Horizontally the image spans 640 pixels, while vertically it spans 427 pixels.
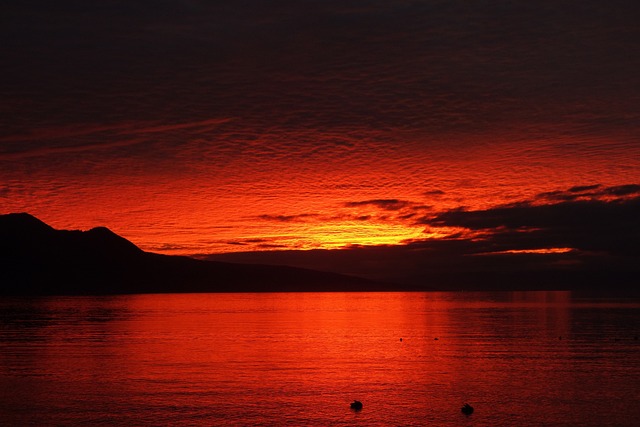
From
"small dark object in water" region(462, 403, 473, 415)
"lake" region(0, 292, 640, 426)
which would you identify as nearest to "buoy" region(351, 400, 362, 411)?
"lake" region(0, 292, 640, 426)

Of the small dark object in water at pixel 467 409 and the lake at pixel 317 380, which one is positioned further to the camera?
the small dark object in water at pixel 467 409

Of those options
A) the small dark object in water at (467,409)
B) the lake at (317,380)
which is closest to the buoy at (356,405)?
the lake at (317,380)

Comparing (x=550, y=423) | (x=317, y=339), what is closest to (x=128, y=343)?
(x=317, y=339)

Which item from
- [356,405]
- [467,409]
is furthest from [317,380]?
[467,409]

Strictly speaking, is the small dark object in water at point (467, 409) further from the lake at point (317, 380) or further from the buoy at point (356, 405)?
the buoy at point (356, 405)

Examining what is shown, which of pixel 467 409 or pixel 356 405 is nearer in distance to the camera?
pixel 467 409

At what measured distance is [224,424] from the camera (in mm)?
39031

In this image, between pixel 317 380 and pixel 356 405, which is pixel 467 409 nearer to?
pixel 356 405

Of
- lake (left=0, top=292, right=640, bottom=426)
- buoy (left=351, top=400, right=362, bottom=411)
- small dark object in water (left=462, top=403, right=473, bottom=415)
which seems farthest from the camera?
buoy (left=351, top=400, right=362, bottom=411)

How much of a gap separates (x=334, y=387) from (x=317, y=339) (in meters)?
41.0

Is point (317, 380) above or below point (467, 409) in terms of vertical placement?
above

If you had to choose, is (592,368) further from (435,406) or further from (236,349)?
(236,349)

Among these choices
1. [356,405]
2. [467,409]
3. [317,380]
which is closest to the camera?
[467,409]

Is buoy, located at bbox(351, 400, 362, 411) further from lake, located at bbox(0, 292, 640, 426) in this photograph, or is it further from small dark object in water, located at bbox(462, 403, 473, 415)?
small dark object in water, located at bbox(462, 403, 473, 415)
